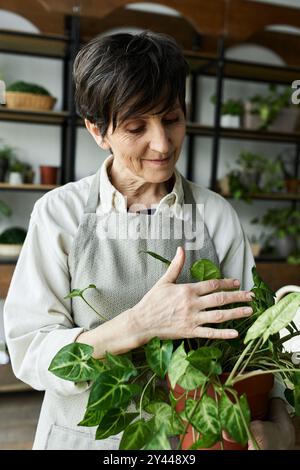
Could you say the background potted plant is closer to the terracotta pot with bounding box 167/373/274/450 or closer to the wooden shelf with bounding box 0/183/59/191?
the wooden shelf with bounding box 0/183/59/191

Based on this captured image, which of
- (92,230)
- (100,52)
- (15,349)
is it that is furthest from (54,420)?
(100,52)

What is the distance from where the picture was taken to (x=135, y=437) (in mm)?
605

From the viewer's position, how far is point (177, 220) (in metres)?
0.99

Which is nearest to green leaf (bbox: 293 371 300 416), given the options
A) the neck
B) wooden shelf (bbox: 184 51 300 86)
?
the neck

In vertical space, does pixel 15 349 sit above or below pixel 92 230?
below

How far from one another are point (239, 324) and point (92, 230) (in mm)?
Result: 340

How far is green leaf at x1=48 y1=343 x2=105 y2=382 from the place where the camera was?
667 mm

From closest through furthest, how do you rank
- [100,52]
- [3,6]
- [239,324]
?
[239,324] → [100,52] → [3,6]

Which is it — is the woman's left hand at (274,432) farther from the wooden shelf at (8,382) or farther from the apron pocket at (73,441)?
the wooden shelf at (8,382)

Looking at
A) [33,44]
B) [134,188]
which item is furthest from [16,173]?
[134,188]

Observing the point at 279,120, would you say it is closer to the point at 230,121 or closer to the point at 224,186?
the point at 230,121

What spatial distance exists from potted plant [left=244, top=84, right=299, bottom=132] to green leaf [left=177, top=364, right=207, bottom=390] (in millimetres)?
2918

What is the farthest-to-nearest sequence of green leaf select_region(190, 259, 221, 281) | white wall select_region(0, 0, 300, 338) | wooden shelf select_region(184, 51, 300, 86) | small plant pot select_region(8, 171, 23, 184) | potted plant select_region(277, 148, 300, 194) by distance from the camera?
potted plant select_region(277, 148, 300, 194), wooden shelf select_region(184, 51, 300, 86), white wall select_region(0, 0, 300, 338), small plant pot select_region(8, 171, 23, 184), green leaf select_region(190, 259, 221, 281)

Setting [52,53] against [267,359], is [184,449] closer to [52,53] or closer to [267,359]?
[267,359]
